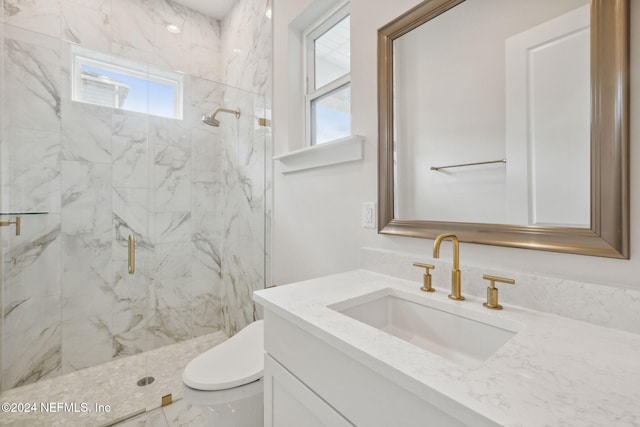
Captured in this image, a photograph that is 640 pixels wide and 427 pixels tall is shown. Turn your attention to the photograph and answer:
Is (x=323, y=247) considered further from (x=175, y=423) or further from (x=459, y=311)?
(x=175, y=423)

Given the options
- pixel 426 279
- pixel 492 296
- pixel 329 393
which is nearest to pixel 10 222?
pixel 329 393

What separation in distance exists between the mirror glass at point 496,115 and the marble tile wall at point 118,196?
1.09m

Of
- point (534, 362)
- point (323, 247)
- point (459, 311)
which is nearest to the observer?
point (534, 362)

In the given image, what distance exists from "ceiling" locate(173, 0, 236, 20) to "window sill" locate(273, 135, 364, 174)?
5.74 ft

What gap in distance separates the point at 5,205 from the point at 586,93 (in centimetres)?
267

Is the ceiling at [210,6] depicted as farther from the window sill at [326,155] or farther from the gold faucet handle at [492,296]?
the gold faucet handle at [492,296]

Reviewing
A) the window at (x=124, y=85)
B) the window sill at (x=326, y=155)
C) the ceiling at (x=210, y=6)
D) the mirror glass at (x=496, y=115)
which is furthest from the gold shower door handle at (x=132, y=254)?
the ceiling at (x=210, y=6)

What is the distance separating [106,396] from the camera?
1.60 meters

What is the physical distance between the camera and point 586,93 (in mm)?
688

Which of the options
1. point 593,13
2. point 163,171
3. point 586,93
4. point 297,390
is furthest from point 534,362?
point 163,171

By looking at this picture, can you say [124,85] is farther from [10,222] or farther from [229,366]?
[229,366]

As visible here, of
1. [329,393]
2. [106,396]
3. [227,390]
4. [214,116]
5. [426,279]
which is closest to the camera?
[329,393]

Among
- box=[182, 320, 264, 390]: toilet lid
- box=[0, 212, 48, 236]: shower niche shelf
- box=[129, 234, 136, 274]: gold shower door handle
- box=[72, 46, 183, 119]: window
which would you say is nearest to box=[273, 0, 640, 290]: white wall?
box=[182, 320, 264, 390]: toilet lid

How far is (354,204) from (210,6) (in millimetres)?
2392
